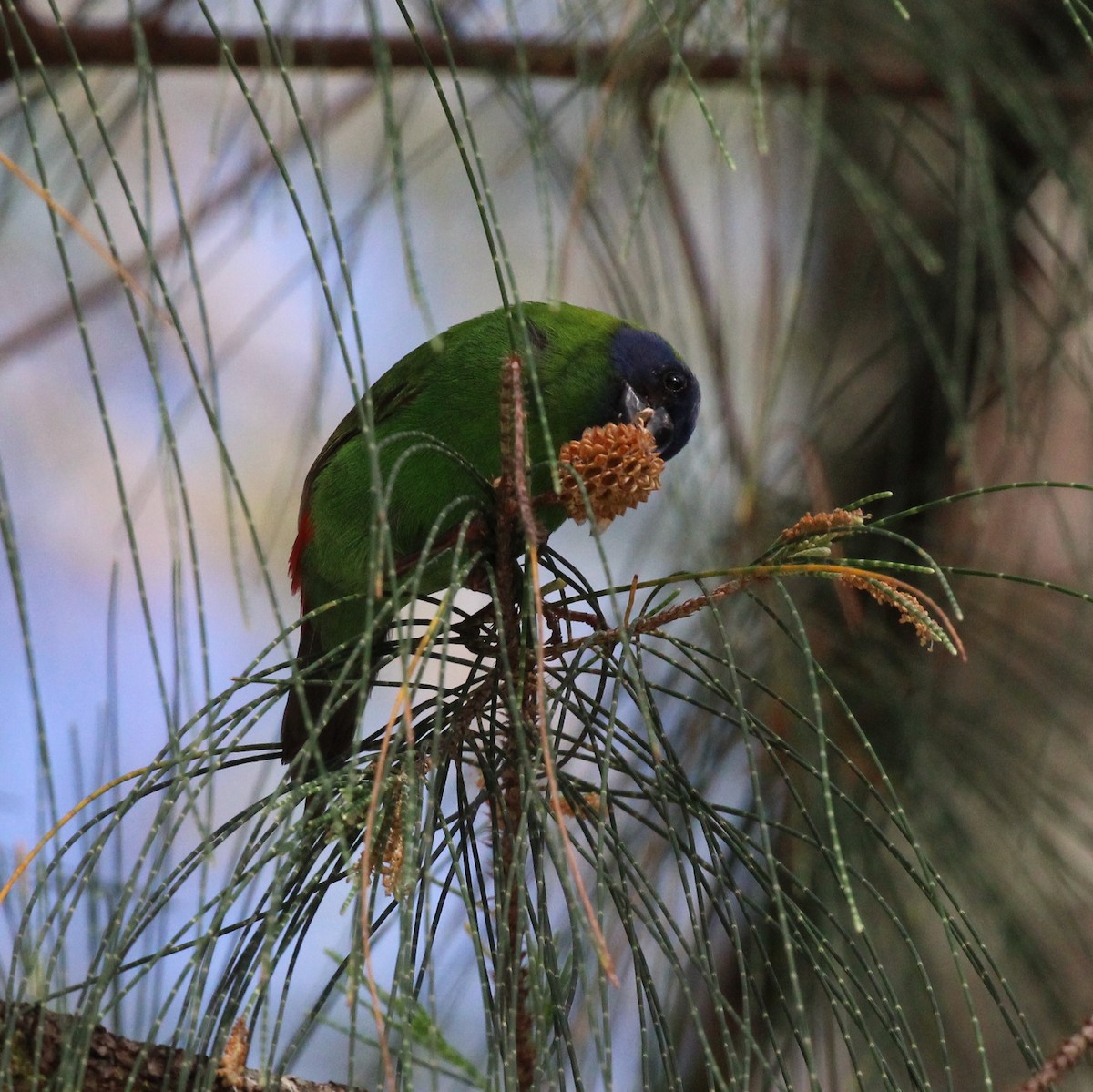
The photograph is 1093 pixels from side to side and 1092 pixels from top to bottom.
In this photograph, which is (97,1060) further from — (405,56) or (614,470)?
(405,56)

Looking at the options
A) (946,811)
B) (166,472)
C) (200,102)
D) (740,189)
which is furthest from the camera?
(200,102)

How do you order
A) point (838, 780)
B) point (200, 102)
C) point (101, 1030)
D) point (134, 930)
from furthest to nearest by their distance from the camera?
point (200, 102) → point (838, 780) → point (101, 1030) → point (134, 930)

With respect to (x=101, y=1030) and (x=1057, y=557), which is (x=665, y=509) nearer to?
(x=1057, y=557)

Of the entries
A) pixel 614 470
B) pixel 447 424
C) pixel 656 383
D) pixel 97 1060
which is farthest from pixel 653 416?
pixel 97 1060

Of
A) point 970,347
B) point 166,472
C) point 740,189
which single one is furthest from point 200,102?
point 166,472

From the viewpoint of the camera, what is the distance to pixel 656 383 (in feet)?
7.15

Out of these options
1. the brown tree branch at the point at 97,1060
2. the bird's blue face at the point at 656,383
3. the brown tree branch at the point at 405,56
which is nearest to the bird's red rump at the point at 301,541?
the bird's blue face at the point at 656,383

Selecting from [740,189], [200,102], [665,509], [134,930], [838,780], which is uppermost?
[200,102]

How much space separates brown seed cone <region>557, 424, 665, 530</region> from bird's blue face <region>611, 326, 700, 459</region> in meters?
1.03

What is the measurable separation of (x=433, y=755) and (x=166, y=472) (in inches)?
15.3

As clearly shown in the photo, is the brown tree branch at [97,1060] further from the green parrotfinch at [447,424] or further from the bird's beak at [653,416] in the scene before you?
the bird's beak at [653,416]

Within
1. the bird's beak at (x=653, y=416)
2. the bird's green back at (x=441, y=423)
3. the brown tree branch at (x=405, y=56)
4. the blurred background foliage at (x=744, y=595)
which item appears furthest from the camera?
the bird's beak at (x=653, y=416)

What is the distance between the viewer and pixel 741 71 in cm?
179

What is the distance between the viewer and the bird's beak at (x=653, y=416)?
2141mm
